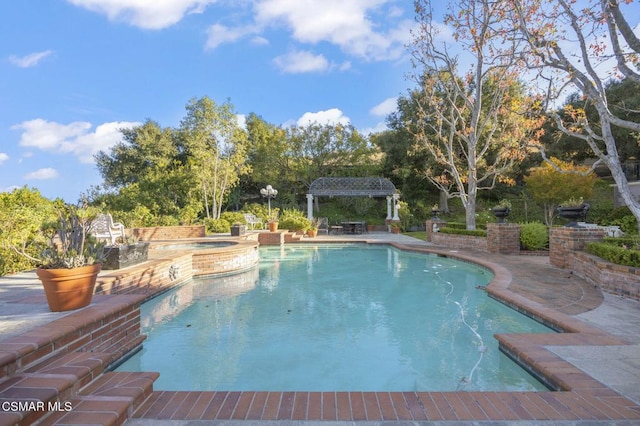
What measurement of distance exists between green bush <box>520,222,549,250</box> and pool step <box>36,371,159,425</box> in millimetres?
10545

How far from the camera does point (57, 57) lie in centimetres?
1036

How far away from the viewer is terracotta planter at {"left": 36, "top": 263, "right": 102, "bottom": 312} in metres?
3.07

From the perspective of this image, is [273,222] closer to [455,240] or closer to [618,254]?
[455,240]

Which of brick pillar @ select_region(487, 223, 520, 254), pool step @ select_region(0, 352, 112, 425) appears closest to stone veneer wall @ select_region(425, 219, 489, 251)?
brick pillar @ select_region(487, 223, 520, 254)

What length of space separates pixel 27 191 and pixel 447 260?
11.9 m

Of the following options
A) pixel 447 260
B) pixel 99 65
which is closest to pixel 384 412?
pixel 447 260

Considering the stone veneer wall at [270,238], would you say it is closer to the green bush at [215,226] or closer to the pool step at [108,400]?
the green bush at [215,226]

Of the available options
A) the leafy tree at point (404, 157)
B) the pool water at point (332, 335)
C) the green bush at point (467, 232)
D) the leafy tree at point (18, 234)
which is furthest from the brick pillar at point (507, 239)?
the leafy tree at point (404, 157)

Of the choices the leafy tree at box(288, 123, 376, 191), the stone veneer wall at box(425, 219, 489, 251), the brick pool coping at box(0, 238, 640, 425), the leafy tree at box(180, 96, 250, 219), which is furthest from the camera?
the leafy tree at box(288, 123, 376, 191)

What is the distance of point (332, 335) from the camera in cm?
420

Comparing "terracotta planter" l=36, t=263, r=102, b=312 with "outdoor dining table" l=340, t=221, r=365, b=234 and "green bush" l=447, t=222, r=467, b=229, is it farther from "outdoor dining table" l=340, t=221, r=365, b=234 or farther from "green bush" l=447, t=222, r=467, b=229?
"outdoor dining table" l=340, t=221, r=365, b=234

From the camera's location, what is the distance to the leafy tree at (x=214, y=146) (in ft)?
61.5

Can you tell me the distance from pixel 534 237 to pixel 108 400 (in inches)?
433

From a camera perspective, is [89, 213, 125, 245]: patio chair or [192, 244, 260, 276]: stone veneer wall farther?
[192, 244, 260, 276]: stone veneer wall
